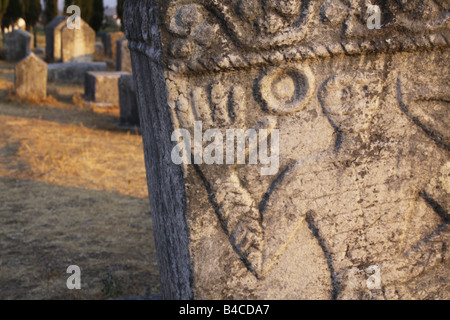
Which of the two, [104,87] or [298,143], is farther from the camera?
[104,87]

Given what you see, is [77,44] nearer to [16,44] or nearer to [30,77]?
[16,44]

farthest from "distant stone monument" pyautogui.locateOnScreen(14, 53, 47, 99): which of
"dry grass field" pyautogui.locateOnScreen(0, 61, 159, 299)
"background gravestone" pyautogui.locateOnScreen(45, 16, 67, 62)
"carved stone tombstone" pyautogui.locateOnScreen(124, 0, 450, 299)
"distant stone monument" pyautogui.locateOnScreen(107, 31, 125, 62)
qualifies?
"carved stone tombstone" pyautogui.locateOnScreen(124, 0, 450, 299)

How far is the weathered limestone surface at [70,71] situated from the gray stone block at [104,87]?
6.79ft

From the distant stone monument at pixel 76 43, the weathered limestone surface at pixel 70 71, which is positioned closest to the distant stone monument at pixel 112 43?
the distant stone monument at pixel 76 43

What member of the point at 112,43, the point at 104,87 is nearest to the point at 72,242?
the point at 104,87

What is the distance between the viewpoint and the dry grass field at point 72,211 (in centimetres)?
274

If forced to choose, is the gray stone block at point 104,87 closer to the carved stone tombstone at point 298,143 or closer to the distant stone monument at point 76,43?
the distant stone monument at point 76,43

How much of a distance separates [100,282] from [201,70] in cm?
179

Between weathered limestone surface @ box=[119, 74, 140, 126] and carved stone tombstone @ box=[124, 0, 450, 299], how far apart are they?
4.82 meters

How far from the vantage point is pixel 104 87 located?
7688 millimetres

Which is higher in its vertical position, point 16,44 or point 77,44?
point 16,44

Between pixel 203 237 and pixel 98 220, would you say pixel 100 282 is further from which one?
pixel 203 237

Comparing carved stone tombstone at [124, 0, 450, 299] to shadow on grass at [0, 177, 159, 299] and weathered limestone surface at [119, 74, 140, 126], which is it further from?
weathered limestone surface at [119, 74, 140, 126]

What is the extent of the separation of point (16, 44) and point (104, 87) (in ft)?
19.6
